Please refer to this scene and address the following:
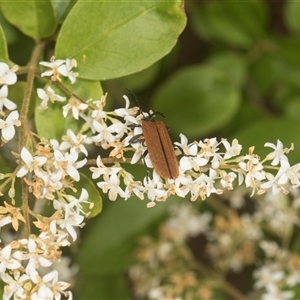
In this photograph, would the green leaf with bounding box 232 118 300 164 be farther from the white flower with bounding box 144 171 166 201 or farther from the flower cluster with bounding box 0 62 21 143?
the flower cluster with bounding box 0 62 21 143

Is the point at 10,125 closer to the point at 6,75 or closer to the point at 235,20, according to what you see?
the point at 6,75

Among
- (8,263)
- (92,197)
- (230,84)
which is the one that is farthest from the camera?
(230,84)

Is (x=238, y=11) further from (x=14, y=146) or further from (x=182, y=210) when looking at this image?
(x=14, y=146)

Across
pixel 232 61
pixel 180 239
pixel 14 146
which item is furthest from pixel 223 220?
pixel 14 146

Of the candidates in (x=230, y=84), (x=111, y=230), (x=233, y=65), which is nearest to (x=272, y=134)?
(x=230, y=84)

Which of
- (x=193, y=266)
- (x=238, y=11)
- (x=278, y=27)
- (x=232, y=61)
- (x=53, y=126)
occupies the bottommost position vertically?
(x=193, y=266)

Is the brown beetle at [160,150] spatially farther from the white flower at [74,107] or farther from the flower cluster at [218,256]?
the flower cluster at [218,256]
